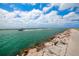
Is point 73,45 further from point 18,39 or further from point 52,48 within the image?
point 18,39

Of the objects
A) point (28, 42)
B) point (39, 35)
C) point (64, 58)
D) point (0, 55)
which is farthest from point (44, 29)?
point (0, 55)

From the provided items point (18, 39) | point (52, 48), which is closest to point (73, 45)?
point (52, 48)

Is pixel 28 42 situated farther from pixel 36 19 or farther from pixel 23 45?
pixel 36 19
